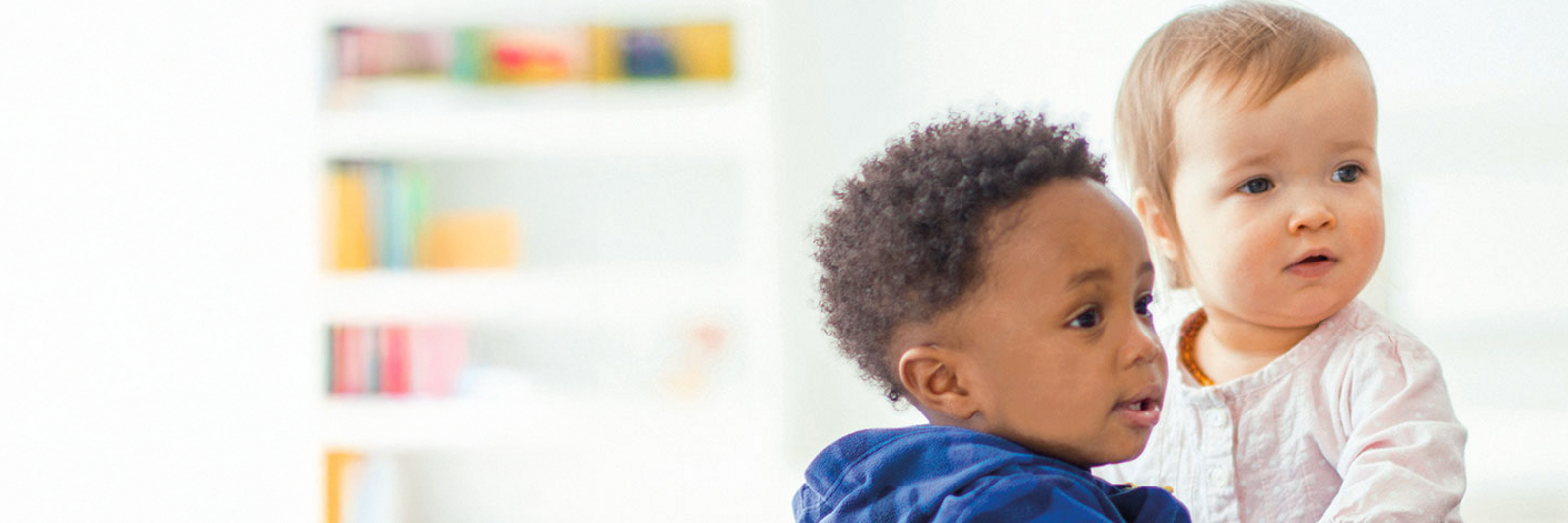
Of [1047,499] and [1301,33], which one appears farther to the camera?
[1301,33]

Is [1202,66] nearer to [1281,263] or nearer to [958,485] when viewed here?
[1281,263]

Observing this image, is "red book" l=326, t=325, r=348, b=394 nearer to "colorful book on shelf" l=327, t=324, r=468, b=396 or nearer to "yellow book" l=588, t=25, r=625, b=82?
"colorful book on shelf" l=327, t=324, r=468, b=396

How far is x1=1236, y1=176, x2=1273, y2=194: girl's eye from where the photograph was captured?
995 millimetres

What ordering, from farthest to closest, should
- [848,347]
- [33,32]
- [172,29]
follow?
[172,29] < [33,32] < [848,347]

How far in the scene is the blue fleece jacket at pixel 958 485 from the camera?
30.2 inches

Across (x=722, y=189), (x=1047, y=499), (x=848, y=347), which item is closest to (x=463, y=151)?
(x=722, y=189)

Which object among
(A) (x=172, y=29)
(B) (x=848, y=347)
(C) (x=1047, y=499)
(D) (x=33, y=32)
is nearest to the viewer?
(C) (x=1047, y=499)

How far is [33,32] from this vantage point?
2910mm

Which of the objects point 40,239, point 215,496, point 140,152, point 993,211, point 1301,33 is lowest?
point 215,496

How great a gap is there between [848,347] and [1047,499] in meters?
0.21

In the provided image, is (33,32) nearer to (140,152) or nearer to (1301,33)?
(140,152)

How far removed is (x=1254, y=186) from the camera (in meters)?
1.00

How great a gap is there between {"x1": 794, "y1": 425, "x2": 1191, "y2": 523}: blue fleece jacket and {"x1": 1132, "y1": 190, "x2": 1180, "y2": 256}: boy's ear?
29 cm

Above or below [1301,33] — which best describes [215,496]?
below
